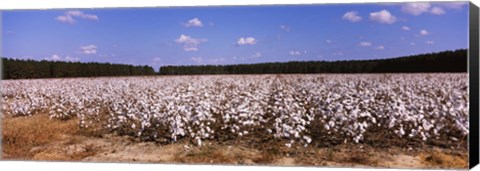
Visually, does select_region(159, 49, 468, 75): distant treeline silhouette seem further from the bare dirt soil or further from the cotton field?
the bare dirt soil

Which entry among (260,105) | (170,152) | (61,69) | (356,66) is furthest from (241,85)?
(61,69)

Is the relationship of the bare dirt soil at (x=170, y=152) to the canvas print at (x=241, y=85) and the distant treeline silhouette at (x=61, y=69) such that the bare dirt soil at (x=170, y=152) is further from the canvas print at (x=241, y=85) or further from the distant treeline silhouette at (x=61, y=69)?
the distant treeline silhouette at (x=61, y=69)

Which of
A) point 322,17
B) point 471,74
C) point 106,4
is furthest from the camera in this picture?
point 106,4

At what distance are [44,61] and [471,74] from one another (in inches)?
226

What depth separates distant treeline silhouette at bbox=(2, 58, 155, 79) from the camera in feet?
34.2

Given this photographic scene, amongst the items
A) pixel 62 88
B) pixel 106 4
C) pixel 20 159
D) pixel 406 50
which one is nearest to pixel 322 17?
pixel 406 50

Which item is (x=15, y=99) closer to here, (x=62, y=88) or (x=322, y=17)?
(x=62, y=88)

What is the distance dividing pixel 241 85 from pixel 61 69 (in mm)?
2570

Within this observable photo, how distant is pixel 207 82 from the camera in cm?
1024

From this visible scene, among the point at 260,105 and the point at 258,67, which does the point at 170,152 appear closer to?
the point at 260,105

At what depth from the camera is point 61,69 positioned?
1073 cm

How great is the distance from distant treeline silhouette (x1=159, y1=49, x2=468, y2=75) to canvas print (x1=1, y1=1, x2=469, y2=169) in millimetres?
14

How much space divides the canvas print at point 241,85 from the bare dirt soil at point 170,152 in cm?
2

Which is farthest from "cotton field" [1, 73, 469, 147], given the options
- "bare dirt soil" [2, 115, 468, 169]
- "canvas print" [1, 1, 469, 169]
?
"bare dirt soil" [2, 115, 468, 169]
